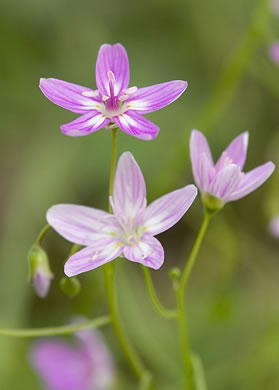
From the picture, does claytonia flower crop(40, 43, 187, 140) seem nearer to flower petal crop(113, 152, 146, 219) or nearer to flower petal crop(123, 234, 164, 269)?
flower petal crop(113, 152, 146, 219)

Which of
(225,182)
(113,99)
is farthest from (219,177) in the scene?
(113,99)

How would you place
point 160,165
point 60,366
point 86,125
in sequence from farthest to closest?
1. point 160,165
2. point 60,366
3. point 86,125

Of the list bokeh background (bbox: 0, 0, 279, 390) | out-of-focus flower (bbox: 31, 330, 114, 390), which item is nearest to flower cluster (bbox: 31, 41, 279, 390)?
out-of-focus flower (bbox: 31, 330, 114, 390)

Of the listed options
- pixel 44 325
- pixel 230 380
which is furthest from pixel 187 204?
pixel 44 325

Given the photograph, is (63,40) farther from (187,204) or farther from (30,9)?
(187,204)

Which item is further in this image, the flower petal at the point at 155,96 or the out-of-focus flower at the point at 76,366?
the out-of-focus flower at the point at 76,366

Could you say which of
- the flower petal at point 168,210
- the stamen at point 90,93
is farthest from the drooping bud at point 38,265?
the stamen at point 90,93

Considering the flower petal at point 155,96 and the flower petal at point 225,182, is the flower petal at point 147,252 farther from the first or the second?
the flower petal at point 155,96

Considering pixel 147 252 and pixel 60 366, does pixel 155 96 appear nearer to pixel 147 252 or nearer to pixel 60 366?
pixel 147 252
